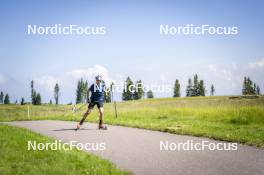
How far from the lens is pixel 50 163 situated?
23.9 ft

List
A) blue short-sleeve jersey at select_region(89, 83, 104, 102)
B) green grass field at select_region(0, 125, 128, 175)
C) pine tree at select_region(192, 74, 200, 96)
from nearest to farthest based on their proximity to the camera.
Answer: green grass field at select_region(0, 125, 128, 175)
blue short-sleeve jersey at select_region(89, 83, 104, 102)
pine tree at select_region(192, 74, 200, 96)

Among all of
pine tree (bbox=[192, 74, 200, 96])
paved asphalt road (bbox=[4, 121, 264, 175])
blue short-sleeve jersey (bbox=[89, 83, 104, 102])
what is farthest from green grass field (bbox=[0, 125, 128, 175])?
pine tree (bbox=[192, 74, 200, 96])

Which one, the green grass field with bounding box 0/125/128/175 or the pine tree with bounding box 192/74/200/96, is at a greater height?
the pine tree with bounding box 192/74/200/96

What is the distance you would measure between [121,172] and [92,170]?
0.64m

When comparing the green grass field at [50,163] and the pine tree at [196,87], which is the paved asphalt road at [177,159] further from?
the pine tree at [196,87]

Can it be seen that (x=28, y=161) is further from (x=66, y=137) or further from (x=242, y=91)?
(x=242, y=91)

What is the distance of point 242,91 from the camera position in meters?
122

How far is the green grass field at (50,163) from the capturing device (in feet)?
21.5

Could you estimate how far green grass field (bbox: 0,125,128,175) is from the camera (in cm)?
655

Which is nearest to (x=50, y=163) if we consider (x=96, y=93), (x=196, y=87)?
(x=96, y=93)

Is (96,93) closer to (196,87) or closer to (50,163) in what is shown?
(50,163)

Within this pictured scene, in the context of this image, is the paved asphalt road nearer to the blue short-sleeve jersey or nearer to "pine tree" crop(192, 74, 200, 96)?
the blue short-sleeve jersey

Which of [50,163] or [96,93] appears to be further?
[96,93]

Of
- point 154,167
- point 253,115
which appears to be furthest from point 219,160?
point 253,115
